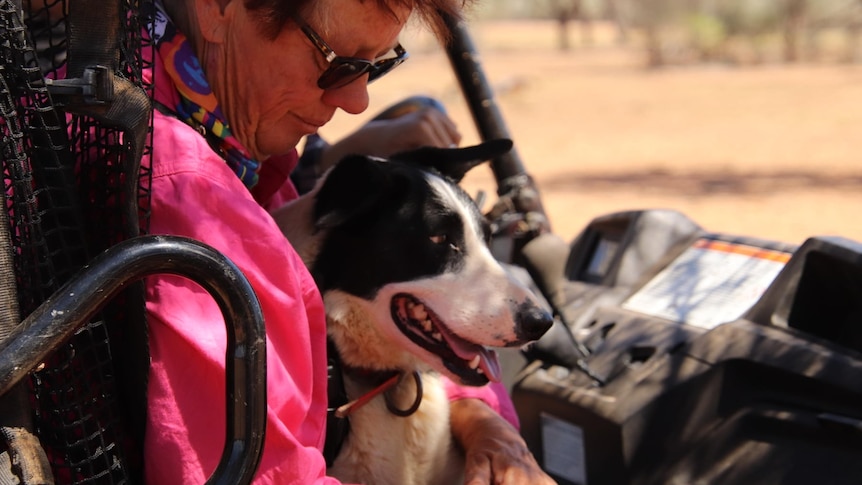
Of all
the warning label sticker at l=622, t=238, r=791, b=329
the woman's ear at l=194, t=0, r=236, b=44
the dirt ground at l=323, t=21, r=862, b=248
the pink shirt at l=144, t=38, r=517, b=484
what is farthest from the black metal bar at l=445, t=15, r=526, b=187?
the dirt ground at l=323, t=21, r=862, b=248

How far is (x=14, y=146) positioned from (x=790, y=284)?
5.43 feet

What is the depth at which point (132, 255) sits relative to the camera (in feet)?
3.84

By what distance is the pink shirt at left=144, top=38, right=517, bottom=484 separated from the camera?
1.41 metres

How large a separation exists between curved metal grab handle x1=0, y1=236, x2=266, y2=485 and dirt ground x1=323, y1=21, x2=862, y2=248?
8.12m

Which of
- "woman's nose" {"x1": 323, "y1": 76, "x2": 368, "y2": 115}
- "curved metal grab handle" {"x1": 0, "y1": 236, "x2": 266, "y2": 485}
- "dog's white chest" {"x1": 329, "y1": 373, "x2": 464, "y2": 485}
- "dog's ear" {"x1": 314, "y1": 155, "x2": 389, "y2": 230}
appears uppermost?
"woman's nose" {"x1": 323, "y1": 76, "x2": 368, "y2": 115}

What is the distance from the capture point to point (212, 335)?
1414 millimetres

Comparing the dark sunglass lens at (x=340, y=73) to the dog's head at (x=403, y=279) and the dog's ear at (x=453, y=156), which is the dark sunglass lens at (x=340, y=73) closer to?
the dog's head at (x=403, y=279)

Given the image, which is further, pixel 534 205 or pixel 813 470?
pixel 534 205

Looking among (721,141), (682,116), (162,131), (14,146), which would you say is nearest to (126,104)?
(14,146)

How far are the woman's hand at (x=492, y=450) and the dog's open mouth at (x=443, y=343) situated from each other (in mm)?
104

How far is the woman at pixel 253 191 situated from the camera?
1.42 meters

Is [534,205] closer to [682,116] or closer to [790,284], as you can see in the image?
[790,284]

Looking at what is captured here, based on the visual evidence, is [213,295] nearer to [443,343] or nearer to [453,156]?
[443,343]

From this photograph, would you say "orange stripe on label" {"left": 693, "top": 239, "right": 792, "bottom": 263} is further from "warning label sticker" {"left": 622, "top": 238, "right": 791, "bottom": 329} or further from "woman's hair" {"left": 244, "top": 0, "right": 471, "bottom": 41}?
"woman's hair" {"left": 244, "top": 0, "right": 471, "bottom": 41}
